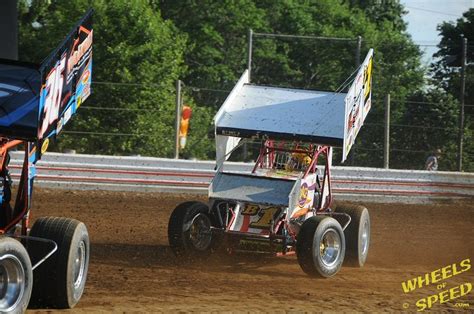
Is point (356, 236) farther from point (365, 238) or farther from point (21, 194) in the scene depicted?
point (21, 194)

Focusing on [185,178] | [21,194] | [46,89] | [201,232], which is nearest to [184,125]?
[185,178]

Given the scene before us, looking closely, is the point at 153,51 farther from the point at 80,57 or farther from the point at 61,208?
the point at 80,57

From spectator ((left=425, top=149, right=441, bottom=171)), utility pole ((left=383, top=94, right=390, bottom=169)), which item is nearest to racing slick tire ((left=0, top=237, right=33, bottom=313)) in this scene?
utility pole ((left=383, top=94, right=390, bottom=169))

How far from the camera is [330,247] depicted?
1085 centimetres

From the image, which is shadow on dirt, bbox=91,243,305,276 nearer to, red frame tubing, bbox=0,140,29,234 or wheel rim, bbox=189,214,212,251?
wheel rim, bbox=189,214,212,251

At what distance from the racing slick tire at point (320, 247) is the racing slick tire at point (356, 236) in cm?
79

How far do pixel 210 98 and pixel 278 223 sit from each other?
797 inches

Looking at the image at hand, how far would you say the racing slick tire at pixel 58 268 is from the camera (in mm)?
7750

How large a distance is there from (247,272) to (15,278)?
392 cm

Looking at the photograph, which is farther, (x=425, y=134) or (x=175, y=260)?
(x=425, y=134)

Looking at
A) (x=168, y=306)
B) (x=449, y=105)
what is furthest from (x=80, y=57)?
(x=449, y=105)

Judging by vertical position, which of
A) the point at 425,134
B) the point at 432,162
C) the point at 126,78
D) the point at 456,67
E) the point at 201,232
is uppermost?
the point at 456,67

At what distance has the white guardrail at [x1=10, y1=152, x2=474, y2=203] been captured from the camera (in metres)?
18.2

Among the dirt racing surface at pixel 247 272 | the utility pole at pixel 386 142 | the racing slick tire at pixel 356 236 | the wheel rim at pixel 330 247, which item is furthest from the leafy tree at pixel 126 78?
the wheel rim at pixel 330 247
